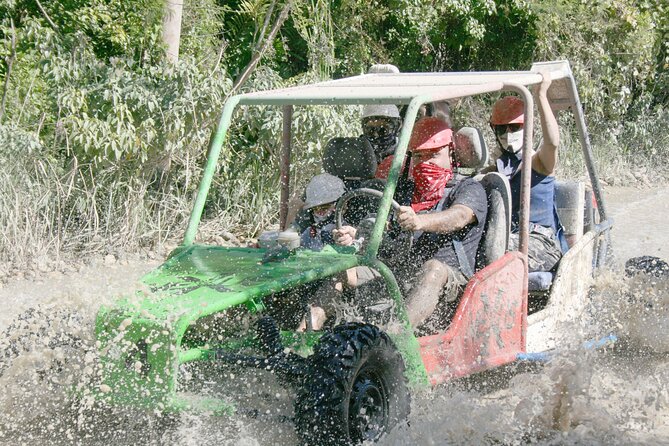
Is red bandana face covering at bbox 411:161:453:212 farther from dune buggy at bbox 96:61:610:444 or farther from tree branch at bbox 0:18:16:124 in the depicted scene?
tree branch at bbox 0:18:16:124

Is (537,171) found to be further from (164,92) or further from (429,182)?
(164,92)

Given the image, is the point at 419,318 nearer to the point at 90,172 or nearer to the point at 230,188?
the point at 90,172

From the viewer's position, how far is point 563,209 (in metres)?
6.10

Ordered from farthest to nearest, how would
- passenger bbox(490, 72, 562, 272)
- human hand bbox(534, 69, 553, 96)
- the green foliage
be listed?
the green foliage
passenger bbox(490, 72, 562, 272)
human hand bbox(534, 69, 553, 96)

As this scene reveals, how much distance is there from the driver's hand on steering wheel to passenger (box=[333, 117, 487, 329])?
1.0 inches

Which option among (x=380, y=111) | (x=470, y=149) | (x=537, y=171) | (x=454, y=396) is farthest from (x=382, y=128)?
(x=454, y=396)

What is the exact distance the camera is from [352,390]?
3998mm

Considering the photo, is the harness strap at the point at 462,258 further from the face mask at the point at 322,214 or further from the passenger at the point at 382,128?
the passenger at the point at 382,128

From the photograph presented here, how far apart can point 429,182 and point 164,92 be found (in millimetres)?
4008

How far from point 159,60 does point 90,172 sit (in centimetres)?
139

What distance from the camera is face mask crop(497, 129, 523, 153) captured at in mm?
5926

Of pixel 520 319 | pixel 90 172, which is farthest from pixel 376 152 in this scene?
pixel 90 172

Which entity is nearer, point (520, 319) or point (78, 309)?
point (78, 309)

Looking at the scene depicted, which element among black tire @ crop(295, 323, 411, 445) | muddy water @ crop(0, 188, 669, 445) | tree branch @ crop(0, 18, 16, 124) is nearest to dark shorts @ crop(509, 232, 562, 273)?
muddy water @ crop(0, 188, 669, 445)
